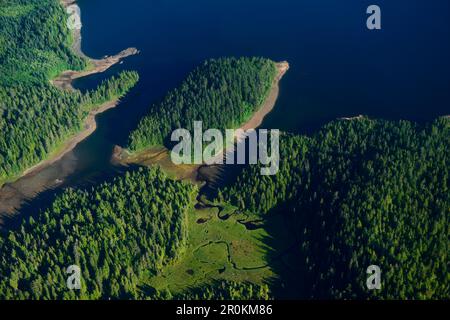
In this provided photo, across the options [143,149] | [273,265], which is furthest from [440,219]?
[143,149]

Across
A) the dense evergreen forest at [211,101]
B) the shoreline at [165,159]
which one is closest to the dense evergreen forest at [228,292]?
the shoreline at [165,159]

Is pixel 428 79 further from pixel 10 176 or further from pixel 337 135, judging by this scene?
pixel 10 176

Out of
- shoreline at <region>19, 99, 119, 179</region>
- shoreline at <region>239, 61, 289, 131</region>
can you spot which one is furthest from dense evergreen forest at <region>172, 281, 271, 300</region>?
shoreline at <region>19, 99, 119, 179</region>

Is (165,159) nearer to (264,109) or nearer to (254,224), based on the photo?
(254,224)

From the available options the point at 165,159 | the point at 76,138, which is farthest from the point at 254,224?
the point at 76,138

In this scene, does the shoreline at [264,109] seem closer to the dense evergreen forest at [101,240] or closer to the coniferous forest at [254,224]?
the coniferous forest at [254,224]

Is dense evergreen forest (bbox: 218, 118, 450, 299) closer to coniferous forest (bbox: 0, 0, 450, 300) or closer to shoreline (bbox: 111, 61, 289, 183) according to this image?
coniferous forest (bbox: 0, 0, 450, 300)
